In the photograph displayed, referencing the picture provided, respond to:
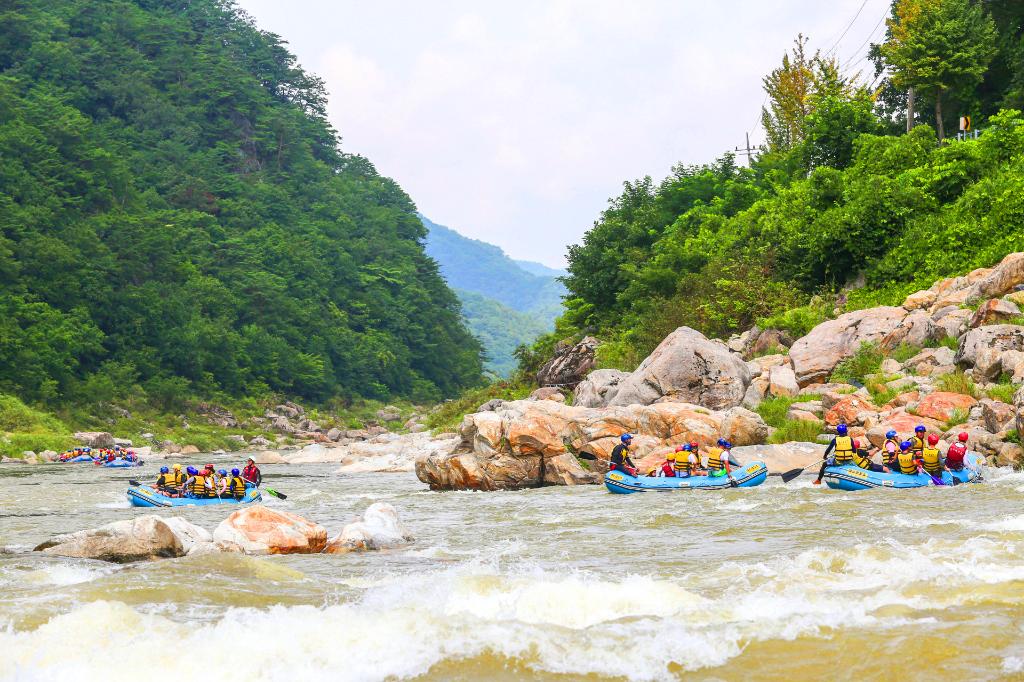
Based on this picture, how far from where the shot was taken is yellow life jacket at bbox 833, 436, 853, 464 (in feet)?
57.0

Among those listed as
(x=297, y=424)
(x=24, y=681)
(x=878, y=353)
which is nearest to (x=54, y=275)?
(x=297, y=424)

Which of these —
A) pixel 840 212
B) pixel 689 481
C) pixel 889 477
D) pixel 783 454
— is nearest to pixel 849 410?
pixel 783 454

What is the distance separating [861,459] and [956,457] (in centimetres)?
157

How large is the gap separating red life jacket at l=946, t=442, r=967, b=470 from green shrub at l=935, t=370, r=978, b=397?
429cm

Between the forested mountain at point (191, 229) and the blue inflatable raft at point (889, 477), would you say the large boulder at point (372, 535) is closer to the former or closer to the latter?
the blue inflatable raft at point (889, 477)

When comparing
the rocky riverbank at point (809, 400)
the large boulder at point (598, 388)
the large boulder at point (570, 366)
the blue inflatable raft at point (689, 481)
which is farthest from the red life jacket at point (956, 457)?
the large boulder at point (570, 366)

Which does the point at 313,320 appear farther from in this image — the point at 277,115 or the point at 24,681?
the point at 24,681

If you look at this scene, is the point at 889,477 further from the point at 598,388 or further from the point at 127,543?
the point at 127,543

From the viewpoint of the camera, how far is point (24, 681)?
19.9ft

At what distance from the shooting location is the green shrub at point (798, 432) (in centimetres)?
2141

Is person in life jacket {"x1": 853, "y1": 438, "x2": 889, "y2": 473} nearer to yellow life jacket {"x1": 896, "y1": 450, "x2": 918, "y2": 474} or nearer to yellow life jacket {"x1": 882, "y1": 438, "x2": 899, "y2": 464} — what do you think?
yellow life jacket {"x1": 882, "y1": 438, "x2": 899, "y2": 464}

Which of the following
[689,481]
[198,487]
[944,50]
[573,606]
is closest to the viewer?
[573,606]

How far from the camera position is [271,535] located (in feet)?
40.0

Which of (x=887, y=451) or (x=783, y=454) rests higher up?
(x=887, y=451)
